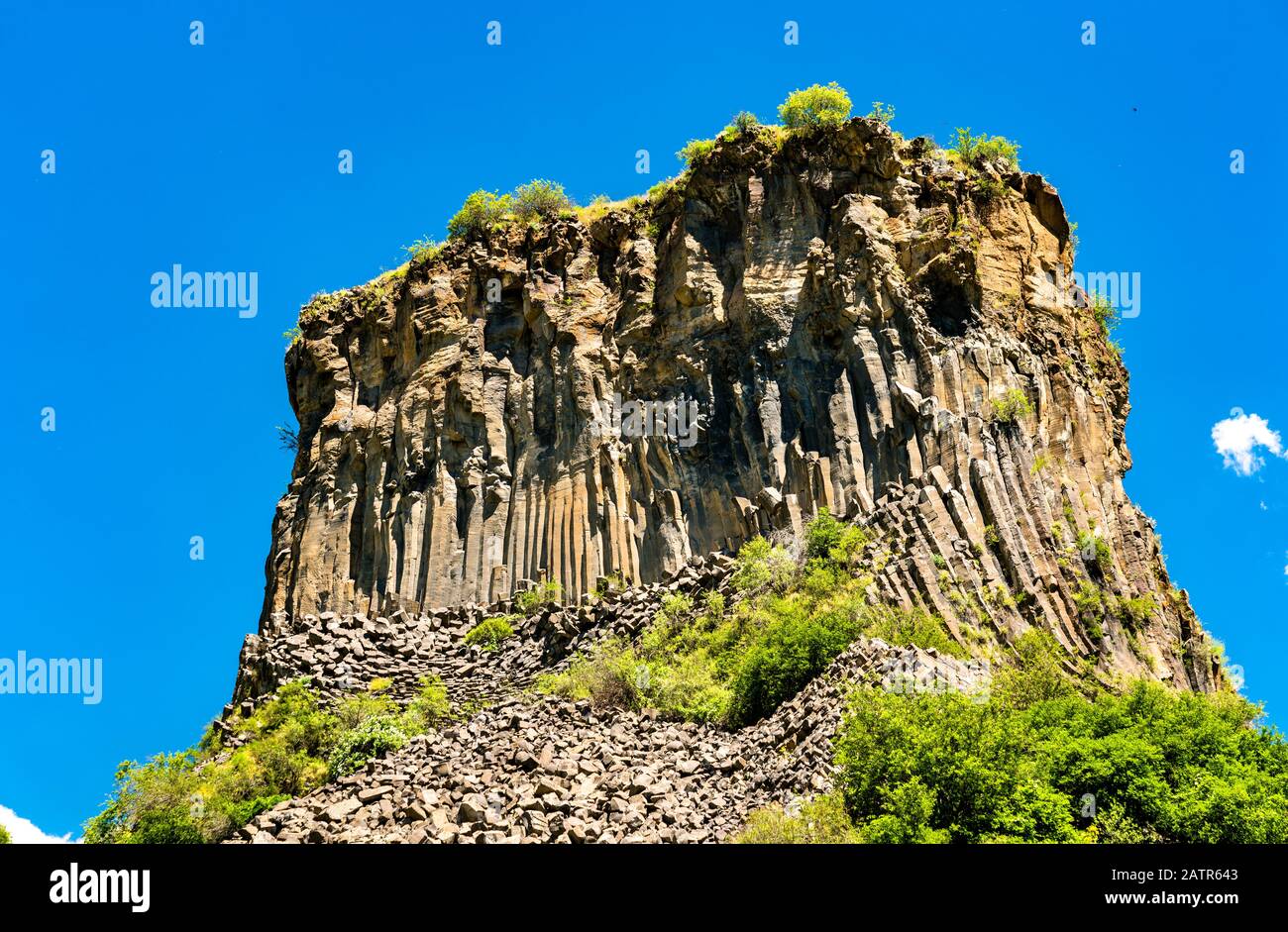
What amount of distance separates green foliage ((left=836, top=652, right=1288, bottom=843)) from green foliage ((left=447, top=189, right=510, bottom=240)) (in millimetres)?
29574

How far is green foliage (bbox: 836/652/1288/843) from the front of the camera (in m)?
24.4

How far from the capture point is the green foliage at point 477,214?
5381 centimetres

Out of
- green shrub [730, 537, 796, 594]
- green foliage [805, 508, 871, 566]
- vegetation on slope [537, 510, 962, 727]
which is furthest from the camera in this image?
green shrub [730, 537, 796, 594]

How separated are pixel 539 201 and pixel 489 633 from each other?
18383 mm

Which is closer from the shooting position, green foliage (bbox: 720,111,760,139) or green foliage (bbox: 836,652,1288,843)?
green foliage (bbox: 836,652,1288,843)

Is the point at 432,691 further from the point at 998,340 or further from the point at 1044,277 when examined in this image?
the point at 1044,277

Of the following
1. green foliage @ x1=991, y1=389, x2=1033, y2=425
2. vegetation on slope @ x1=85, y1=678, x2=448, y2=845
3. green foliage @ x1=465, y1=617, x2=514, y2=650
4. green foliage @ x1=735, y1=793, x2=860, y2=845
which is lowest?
green foliage @ x1=735, y1=793, x2=860, y2=845

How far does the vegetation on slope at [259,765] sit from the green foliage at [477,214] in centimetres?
1945

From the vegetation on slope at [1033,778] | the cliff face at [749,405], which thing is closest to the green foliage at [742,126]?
the cliff face at [749,405]

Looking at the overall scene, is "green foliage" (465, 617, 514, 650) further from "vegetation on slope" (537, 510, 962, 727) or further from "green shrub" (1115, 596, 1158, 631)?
"green shrub" (1115, 596, 1158, 631)

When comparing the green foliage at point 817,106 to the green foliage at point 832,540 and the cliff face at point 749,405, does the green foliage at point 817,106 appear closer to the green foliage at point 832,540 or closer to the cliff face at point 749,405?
the cliff face at point 749,405

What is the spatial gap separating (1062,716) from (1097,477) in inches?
550

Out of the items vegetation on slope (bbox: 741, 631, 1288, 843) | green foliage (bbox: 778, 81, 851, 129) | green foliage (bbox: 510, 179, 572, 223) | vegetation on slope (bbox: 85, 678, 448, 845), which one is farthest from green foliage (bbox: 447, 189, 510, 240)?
vegetation on slope (bbox: 741, 631, 1288, 843)

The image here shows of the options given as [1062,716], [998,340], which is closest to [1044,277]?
[998,340]
